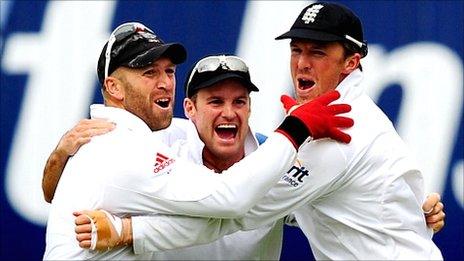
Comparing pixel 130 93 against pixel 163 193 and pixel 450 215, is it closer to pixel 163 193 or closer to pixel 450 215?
pixel 163 193

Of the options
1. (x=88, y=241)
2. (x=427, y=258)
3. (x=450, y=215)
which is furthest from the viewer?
(x=450, y=215)

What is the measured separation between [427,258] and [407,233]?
113mm

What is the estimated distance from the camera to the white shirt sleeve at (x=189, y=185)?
13.8 feet

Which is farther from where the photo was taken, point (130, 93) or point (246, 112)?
point (246, 112)

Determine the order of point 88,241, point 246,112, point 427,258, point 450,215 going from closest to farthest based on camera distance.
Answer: point 88,241, point 427,258, point 246,112, point 450,215

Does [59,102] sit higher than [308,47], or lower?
lower

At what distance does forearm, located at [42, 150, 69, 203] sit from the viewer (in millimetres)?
4637

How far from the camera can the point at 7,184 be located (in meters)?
6.04

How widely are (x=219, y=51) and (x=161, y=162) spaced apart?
1.86m

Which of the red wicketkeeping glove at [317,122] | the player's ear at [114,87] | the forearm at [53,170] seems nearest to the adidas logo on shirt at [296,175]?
the red wicketkeeping glove at [317,122]

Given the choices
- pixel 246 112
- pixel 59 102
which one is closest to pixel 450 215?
pixel 246 112

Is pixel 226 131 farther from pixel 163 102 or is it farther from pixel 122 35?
pixel 122 35

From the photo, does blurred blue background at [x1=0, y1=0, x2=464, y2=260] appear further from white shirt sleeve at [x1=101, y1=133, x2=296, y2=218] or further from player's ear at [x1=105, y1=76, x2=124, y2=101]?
white shirt sleeve at [x1=101, y1=133, x2=296, y2=218]

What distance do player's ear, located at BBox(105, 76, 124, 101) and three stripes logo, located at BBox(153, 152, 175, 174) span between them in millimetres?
317
